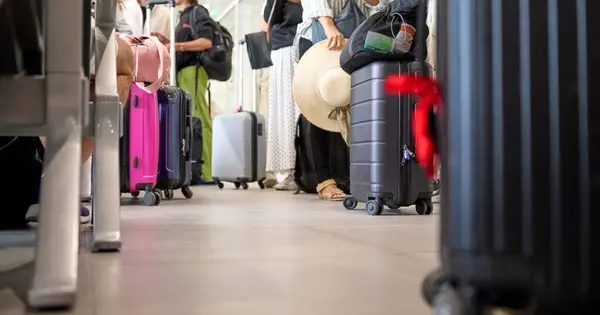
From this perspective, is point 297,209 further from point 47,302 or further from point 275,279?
point 47,302

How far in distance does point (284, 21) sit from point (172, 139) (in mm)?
1135

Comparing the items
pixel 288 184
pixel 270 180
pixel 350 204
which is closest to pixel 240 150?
pixel 270 180

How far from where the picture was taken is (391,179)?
1944 millimetres

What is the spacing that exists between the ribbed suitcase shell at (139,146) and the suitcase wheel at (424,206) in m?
0.98

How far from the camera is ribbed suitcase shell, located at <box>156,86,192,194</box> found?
101 inches

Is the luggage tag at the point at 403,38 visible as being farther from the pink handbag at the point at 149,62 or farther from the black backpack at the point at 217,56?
the black backpack at the point at 217,56

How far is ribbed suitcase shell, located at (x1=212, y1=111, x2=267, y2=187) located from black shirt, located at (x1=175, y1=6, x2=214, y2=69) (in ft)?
1.44

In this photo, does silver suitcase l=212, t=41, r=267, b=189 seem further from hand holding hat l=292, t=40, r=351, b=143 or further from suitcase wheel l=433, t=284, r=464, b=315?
suitcase wheel l=433, t=284, r=464, b=315

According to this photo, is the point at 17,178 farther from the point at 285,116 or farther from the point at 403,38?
the point at 285,116

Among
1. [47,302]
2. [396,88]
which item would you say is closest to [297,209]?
[47,302]

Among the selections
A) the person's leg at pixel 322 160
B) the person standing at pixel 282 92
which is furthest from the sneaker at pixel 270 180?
the person's leg at pixel 322 160

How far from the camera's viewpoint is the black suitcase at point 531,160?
1.31 feet

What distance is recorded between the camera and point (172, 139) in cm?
259

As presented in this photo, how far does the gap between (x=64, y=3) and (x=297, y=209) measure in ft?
4.80
